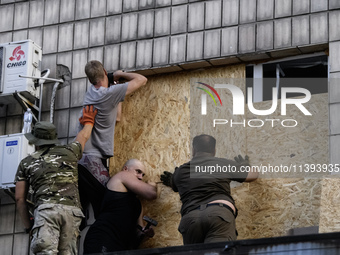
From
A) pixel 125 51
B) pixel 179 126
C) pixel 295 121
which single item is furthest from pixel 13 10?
pixel 295 121

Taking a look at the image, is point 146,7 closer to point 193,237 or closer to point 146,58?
point 146,58

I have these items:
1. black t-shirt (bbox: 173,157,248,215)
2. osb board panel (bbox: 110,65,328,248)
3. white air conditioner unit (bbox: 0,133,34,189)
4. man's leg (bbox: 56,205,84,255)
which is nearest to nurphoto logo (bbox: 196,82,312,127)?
osb board panel (bbox: 110,65,328,248)

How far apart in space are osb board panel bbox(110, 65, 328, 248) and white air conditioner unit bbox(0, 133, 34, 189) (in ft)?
3.56

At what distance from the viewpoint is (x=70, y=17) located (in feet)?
37.5

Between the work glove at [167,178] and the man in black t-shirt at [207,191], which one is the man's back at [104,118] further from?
the man in black t-shirt at [207,191]

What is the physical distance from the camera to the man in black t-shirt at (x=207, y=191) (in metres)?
9.13

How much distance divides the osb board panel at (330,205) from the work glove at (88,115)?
9.36ft

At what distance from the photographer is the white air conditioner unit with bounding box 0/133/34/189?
419 inches

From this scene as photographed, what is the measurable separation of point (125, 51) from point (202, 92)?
1.15 meters

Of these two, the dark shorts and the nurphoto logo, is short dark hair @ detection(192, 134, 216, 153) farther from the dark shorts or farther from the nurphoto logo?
the dark shorts

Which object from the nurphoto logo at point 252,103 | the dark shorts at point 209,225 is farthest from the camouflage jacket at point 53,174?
the nurphoto logo at point 252,103

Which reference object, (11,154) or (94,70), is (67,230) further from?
(94,70)

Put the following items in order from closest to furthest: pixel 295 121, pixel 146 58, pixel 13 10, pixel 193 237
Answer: pixel 193 237 < pixel 295 121 < pixel 146 58 < pixel 13 10

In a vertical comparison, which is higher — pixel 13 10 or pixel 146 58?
pixel 13 10
